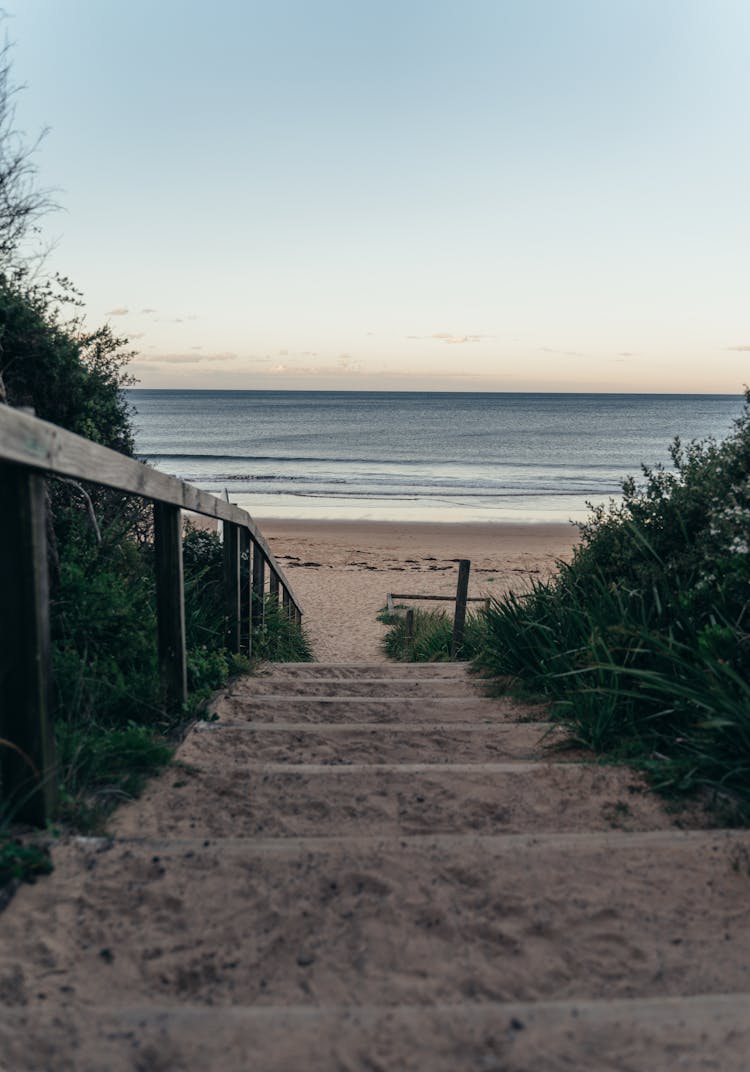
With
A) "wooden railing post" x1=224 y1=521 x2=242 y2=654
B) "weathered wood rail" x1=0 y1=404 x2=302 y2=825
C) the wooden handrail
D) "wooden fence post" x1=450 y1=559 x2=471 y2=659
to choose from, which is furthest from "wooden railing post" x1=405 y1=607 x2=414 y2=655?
"weathered wood rail" x1=0 y1=404 x2=302 y2=825

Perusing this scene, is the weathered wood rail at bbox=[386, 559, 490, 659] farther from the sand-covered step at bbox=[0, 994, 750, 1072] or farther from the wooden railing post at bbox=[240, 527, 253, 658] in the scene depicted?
the sand-covered step at bbox=[0, 994, 750, 1072]

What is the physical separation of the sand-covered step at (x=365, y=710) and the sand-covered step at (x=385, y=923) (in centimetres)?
191

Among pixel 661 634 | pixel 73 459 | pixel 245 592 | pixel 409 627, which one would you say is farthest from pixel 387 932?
pixel 409 627

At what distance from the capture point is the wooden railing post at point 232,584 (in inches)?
221

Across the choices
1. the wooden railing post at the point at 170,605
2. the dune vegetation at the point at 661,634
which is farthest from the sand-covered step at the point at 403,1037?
the wooden railing post at the point at 170,605

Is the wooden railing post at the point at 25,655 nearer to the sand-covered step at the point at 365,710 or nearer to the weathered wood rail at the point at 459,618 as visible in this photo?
the sand-covered step at the point at 365,710

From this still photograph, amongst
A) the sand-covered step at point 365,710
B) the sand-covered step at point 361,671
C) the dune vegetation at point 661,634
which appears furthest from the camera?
the sand-covered step at point 361,671

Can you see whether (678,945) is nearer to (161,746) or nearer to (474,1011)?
(474,1011)

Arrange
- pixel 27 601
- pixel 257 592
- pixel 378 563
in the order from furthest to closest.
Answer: pixel 378 563 → pixel 257 592 → pixel 27 601

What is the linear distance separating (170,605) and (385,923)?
87.6 inches

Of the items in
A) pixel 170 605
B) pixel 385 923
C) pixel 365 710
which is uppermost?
pixel 170 605

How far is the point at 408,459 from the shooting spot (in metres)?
43.5

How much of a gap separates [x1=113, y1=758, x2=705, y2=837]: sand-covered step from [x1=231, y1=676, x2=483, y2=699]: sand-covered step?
1.81 m

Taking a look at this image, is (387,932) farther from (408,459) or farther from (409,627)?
(408,459)
